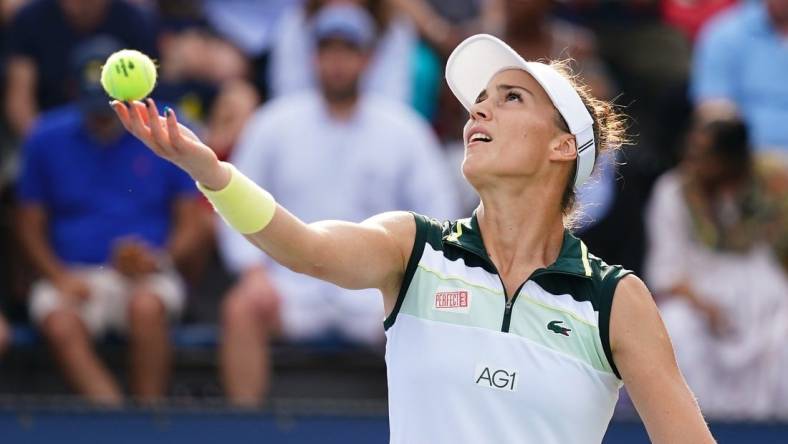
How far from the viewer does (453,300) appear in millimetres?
3396

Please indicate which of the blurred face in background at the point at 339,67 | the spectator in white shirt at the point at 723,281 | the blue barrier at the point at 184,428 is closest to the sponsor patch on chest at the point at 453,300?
the blue barrier at the point at 184,428

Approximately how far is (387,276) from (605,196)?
14.2 ft

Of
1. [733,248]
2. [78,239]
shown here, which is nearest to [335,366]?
[78,239]

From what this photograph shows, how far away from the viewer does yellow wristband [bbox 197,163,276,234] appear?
3.21 meters

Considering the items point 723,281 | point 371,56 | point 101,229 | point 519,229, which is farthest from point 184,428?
point 519,229

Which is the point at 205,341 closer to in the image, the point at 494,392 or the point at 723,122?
the point at 723,122

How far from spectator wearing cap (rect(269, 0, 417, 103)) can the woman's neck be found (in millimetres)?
4222

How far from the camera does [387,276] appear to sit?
11.2ft

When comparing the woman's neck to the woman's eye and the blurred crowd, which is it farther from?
the blurred crowd

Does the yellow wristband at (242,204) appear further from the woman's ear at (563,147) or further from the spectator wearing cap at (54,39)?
the spectator wearing cap at (54,39)

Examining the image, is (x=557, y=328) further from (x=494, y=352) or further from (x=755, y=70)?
(x=755, y=70)

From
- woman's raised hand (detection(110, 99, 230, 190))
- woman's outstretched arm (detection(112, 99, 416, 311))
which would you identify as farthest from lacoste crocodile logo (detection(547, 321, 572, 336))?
woman's raised hand (detection(110, 99, 230, 190))

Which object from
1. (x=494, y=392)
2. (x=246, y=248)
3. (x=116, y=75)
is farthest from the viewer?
(x=246, y=248)

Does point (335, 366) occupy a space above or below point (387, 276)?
below
